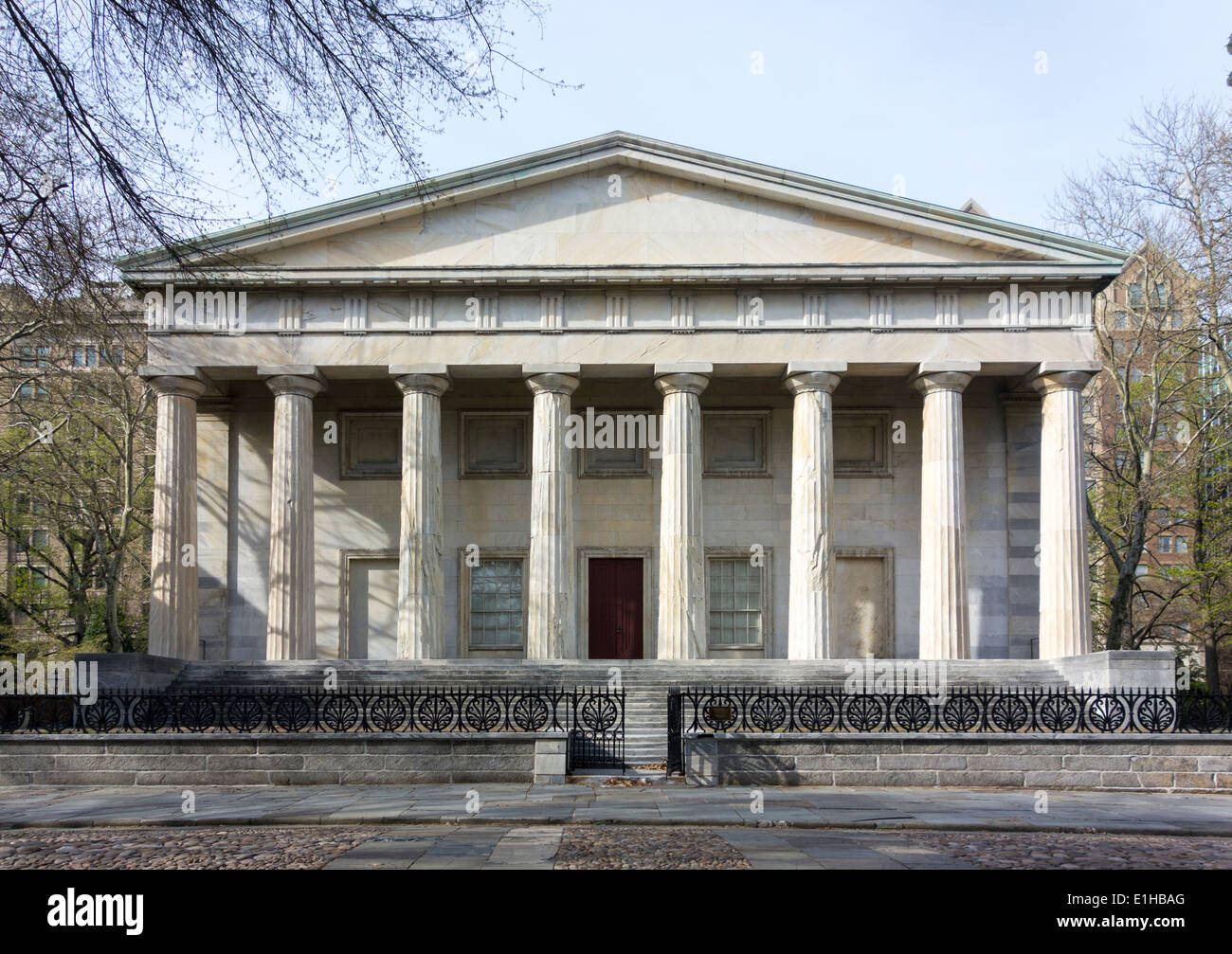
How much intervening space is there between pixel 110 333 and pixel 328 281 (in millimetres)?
18585

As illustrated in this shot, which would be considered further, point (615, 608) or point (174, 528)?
point (615, 608)

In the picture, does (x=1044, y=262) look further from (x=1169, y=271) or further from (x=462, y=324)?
(x=462, y=324)

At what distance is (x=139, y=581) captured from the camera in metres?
53.3

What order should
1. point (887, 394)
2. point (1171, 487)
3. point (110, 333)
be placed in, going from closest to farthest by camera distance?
point (110, 333) → point (887, 394) → point (1171, 487)

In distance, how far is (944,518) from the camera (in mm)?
33094

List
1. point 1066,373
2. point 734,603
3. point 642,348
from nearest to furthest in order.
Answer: point 1066,373 < point 642,348 < point 734,603

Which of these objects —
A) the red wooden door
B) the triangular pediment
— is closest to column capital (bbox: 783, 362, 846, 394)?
the triangular pediment

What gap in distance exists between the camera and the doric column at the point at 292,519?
107 feet

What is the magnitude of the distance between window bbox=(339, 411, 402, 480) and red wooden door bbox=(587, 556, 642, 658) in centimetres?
692

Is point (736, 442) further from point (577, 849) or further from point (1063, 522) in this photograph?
point (577, 849)

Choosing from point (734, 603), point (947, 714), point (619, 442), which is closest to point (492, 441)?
point (619, 442)

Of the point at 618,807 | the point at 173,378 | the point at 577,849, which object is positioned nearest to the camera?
the point at 577,849

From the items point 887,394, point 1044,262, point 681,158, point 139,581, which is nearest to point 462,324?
point 681,158

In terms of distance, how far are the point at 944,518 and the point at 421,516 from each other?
13.7 m
